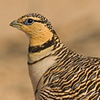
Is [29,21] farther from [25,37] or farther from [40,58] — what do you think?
[25,37]

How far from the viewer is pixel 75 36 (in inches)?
532

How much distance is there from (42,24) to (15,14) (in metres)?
9.32

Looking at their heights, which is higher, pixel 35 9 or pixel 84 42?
pixel 35 9

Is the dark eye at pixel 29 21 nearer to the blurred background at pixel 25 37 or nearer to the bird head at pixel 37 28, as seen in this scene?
the bird head at pixel 37 28

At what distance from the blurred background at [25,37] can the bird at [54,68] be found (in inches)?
162

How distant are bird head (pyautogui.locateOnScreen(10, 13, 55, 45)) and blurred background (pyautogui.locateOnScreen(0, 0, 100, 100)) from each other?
4.11 metres

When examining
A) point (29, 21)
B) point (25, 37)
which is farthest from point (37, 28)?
point (25, 37)

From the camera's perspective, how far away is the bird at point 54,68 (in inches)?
215

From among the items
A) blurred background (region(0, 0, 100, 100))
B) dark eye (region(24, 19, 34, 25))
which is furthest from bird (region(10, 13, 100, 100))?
blurred background (region(0, 0, 100, 100))

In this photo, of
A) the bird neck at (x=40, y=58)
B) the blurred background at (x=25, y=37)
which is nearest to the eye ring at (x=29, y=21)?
the bird neck at (x=40, y=58)

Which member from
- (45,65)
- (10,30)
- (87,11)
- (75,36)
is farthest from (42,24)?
(87,11)

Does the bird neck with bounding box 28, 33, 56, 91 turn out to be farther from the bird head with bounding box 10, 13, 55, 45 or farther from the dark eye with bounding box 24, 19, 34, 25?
the dark eye with bounding box 24, 19, 34, 25

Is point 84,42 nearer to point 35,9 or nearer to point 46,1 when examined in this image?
point 35,9

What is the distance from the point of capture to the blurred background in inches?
429
